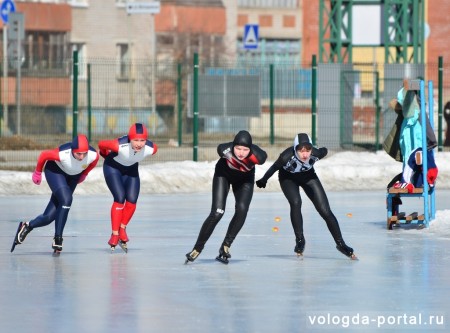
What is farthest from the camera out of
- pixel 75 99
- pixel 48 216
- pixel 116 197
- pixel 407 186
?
pixel 75 99

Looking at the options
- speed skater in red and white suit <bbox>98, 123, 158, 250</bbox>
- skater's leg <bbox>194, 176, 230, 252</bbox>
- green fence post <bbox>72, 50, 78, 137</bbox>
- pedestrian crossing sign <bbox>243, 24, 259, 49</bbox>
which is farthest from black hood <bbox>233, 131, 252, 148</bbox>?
pedestrian crossing sign <bbox>243, 24, 259, 49</bbox>

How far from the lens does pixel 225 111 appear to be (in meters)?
31.8

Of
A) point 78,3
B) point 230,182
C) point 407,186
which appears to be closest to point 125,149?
point 230,182

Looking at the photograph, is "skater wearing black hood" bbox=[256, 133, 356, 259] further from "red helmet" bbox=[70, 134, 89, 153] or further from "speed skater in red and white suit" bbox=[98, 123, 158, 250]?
"red helmet" bbox=[70, 134, 89, 153]

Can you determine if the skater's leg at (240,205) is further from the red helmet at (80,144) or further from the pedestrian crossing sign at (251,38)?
the pedestrian crossing sign at (251,38)

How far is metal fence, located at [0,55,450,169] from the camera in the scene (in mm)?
31688

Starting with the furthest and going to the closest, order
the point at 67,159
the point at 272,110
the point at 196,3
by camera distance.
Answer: the point at 196,3 < the point at 272,110 < the point at 67,159

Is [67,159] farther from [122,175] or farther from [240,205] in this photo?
[240,205]

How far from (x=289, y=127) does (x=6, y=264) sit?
22.6m

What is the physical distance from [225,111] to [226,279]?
18532mm

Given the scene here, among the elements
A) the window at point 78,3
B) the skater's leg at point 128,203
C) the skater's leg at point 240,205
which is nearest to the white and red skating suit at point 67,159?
the skater's leg at point 128,203

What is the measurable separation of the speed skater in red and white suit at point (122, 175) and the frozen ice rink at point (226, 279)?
0.34 m

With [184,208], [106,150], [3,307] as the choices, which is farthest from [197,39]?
[3,307]

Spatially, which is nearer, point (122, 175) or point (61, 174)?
point (61, 174)
